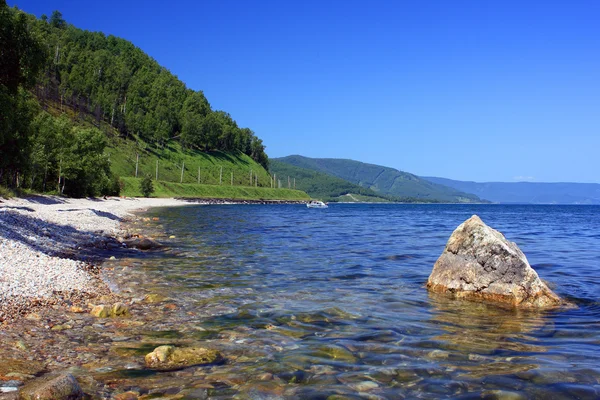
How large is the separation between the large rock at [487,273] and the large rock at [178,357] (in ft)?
29.8

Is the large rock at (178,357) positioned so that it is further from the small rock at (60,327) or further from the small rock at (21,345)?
the small rock at (60,327)

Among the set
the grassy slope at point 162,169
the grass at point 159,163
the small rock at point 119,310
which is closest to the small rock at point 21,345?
the small rock at point 119,310

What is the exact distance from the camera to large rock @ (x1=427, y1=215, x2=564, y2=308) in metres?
13.1

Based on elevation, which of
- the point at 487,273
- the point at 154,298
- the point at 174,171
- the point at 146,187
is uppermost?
the point at 174,171

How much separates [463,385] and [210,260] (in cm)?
1573

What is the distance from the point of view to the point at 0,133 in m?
34.8

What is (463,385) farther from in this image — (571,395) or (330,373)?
(330,373)

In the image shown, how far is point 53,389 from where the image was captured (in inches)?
224

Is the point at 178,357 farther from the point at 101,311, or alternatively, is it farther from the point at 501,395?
the point at 501,395

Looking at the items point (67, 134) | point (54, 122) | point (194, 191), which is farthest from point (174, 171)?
point (54, 122)

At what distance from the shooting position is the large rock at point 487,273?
13.1 m

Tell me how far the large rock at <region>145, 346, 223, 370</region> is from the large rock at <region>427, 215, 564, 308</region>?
29.8 feet

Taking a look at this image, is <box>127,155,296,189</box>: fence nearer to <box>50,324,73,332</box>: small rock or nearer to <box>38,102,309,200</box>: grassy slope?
<box>38,102,309,200</box>: grassy slope

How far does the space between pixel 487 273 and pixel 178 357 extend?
34.4 ft
